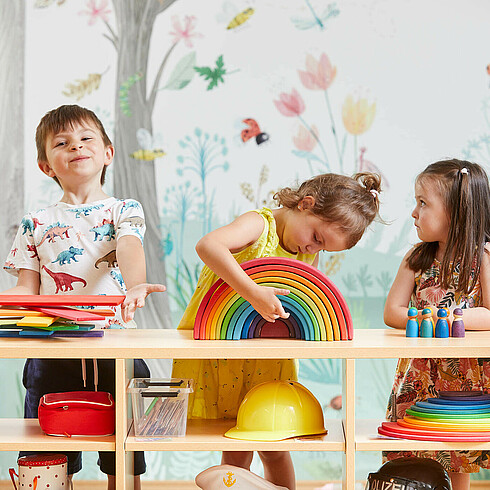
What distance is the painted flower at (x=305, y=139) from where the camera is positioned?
8.94ft

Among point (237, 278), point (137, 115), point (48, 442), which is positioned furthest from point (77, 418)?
point (137, 115)

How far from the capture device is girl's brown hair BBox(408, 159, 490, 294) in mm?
1785

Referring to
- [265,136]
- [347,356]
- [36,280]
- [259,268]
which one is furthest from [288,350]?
[265,136]

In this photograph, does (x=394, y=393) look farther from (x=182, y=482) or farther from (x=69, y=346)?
(x=182, y=482)

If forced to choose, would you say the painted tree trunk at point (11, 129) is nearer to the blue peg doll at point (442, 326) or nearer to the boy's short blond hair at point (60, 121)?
the boy's short blond hair at point (60, 121)

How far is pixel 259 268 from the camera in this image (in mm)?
1512

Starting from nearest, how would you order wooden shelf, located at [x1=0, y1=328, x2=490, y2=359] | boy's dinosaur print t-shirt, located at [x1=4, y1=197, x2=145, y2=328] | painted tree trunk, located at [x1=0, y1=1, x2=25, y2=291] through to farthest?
wooden shelf, located at [x1=0, y1=328, x2=490, y2=359] < boy's dinosaur print t-shirt, located at [x1=4, y1=197, x2=145, y2=328] < painted tree trunk, located at [x1=0, y1=1, x2=25, y2=291]

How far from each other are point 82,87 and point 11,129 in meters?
0.32

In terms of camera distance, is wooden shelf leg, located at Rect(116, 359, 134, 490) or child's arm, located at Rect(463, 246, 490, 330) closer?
wooden shelf leg, located at Rect(116, 359, 134, 490)

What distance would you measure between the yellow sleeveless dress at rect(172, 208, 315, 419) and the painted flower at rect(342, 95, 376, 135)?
116 cm

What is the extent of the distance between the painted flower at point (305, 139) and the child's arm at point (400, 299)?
949mm

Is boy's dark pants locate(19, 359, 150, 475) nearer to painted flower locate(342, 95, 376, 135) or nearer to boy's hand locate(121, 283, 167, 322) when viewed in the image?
boy's hand locate(121, 283, 167, 322)

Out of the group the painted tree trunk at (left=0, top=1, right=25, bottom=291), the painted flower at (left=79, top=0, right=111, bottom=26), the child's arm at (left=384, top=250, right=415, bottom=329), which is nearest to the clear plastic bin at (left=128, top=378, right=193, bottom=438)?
the child's arm at (left=384, top=250, right=415, bottom=329)

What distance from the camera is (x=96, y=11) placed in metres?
2.71
